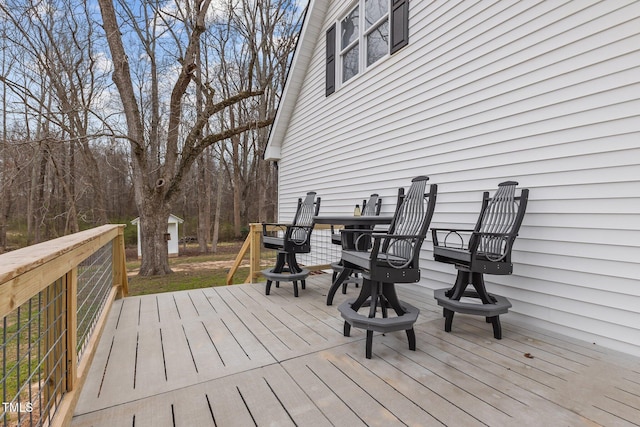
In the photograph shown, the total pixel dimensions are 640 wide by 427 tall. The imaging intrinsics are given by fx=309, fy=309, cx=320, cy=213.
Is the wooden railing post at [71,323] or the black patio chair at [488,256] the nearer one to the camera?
the wooden railing post at [71,323]

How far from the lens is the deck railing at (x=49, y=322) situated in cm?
86

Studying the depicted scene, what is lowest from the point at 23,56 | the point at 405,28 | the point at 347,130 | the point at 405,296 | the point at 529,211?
the point at 405,296

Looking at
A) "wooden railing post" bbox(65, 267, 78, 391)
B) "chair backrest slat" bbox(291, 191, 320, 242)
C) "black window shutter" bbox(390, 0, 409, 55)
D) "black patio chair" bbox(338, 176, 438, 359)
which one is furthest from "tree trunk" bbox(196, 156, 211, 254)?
"wooden railing post" bbox(65, 267, 78, 391)

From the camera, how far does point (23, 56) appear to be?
28.6ft

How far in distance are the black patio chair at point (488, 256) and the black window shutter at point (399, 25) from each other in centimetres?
264

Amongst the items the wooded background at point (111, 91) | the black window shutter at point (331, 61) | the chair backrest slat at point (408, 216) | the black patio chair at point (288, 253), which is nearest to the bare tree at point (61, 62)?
the wooded background at point (111, 91)

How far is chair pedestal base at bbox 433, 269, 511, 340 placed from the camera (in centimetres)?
240

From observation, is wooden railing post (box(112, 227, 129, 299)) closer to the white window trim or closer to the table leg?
the table leg

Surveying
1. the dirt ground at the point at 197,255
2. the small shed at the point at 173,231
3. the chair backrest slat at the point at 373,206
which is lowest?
the dirt ground at the point at 197,255

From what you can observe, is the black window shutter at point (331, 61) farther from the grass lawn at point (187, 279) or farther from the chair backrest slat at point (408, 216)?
the grass lawn at point (187, 279)

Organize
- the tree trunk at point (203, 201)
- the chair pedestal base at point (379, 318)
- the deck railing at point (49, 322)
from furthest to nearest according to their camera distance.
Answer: the tree trunk at point (203, 201), the chair pedestal base at point (379, 318), the deck railing at point (49, 322)

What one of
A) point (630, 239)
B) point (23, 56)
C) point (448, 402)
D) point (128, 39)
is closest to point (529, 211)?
point (630, 239)

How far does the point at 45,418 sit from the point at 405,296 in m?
3.29

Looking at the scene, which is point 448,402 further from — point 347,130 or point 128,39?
point 128,39
